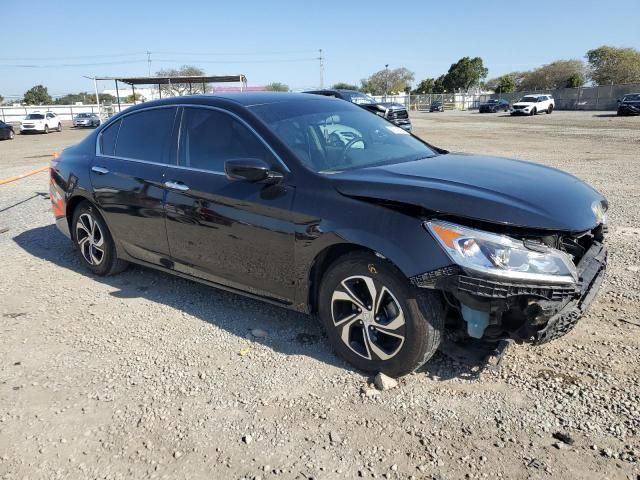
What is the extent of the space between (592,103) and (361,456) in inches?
2313

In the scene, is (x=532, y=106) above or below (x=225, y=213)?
above

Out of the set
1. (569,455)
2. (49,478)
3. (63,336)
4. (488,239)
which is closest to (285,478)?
(49,478)

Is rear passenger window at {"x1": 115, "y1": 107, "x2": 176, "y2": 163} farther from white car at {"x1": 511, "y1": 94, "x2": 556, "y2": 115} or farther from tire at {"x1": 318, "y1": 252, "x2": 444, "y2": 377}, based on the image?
white car at {"x1": 511, "y1": 94, "x2": 556, "y2": 115}

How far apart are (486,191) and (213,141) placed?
6.87 ft

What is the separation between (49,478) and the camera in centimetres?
249

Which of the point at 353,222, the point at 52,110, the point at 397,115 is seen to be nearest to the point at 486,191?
the point at 353,222

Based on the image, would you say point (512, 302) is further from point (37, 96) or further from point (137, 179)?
point (37, 96)

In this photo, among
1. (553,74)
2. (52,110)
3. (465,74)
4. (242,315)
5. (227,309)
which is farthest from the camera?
(465,74)

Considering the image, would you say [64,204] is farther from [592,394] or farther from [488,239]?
[592,394]

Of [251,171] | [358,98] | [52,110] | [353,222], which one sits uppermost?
[52,110]

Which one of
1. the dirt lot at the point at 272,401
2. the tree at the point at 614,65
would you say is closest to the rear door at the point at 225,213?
the dirt lot at the point at 272,401

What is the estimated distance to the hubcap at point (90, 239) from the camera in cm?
509

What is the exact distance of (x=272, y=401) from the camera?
10.1 ft

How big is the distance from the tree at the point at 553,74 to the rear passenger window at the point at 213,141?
9183cm
